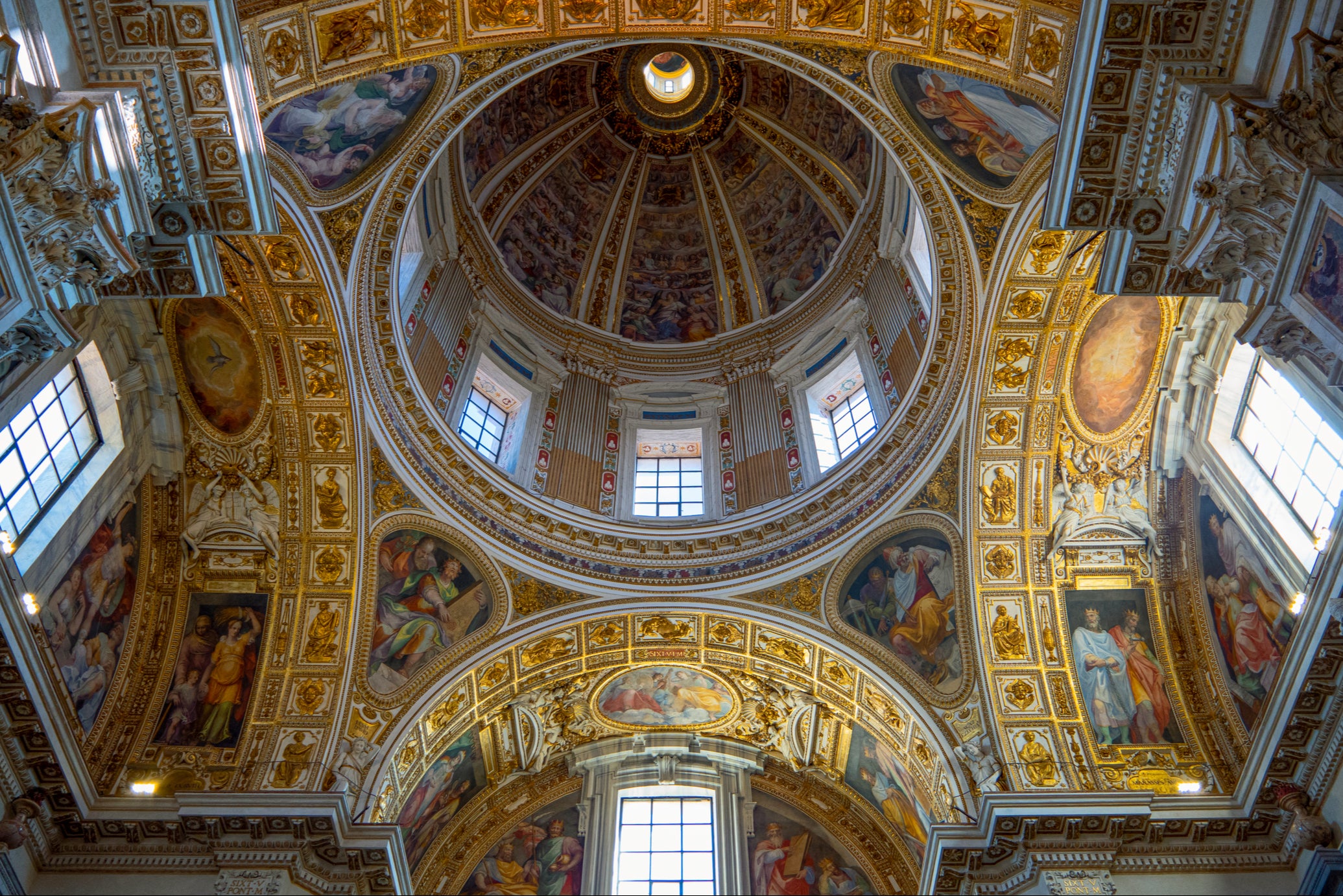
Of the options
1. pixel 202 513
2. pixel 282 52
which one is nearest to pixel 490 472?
pixel 202 513

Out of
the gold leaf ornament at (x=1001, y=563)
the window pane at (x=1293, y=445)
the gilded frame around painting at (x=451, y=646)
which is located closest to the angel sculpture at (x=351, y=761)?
the gilded frame around painting at (x=451, y=646)

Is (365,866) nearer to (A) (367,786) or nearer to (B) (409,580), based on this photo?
(A) (367,786)

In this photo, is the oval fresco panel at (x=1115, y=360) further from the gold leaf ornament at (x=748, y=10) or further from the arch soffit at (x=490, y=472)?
the gold leaf ornament at (x=748, y=10)

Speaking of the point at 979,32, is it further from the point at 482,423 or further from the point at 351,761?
the point at 351,761

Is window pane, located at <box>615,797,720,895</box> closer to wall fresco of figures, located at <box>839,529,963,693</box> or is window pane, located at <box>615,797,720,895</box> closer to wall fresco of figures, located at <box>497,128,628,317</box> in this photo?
wall fresco of figures, located at <box>839,529,963,693</box>

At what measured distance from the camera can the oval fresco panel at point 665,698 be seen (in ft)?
61.0

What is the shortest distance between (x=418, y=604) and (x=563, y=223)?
10.7 m

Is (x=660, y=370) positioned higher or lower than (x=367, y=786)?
higher

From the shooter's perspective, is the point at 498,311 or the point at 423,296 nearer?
the point at 423,296

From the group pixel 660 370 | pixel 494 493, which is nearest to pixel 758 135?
pixel 660 370

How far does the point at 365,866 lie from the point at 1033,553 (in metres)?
10.3

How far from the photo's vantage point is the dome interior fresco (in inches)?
399

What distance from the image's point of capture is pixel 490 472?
59.0 feet

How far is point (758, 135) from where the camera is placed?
82.1 ft
